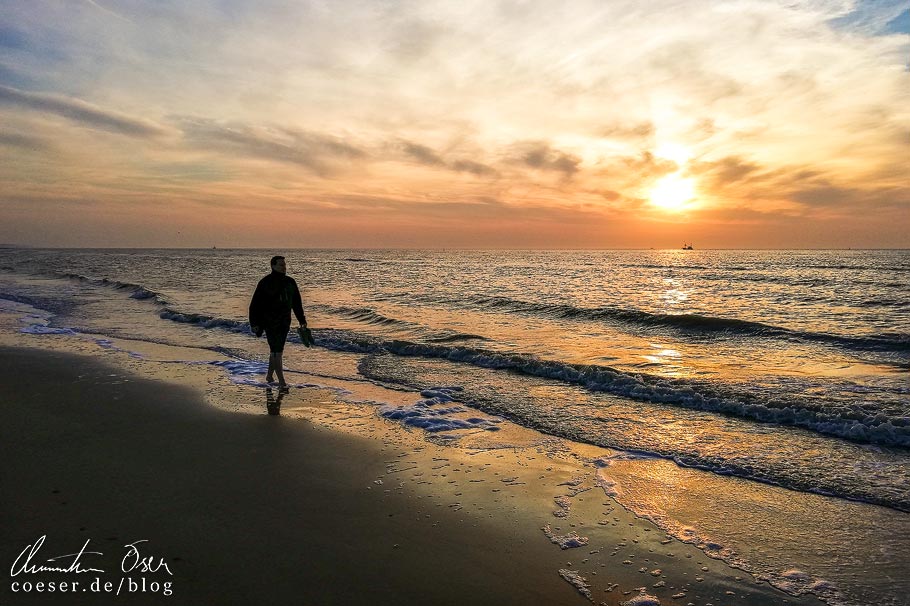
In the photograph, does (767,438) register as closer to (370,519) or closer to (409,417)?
(409,417)

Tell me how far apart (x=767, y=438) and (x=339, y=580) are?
6189 mm

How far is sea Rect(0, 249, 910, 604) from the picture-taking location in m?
5.36

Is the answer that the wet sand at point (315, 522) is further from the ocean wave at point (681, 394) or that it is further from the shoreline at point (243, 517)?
the ocean wave at point (681, 394)

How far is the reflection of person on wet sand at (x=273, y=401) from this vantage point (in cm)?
808

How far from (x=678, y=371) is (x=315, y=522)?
918 centimetres

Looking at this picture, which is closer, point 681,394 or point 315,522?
point 315,522

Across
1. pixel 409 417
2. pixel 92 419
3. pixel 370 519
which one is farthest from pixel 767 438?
pixel 92 419

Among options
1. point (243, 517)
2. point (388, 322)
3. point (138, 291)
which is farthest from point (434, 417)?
point (138, 291)

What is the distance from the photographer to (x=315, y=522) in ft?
14.7

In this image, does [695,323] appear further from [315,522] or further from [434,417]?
[315,522]

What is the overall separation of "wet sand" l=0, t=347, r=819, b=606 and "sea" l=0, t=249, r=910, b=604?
85 centimetres

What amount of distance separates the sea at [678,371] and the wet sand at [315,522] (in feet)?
2.79
